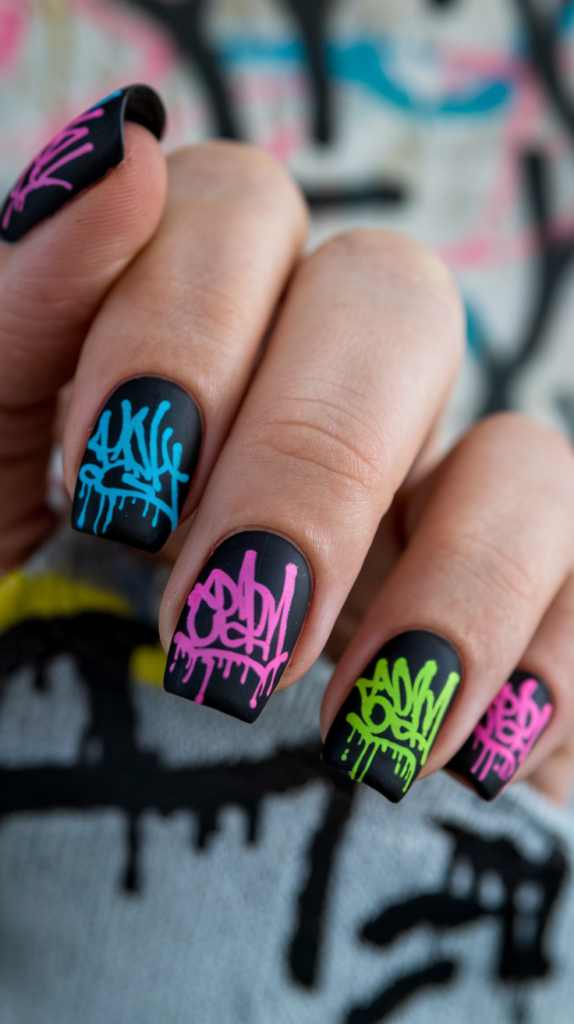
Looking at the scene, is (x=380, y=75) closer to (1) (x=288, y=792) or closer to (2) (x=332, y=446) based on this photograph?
Result: (2) (x=332, y=446)

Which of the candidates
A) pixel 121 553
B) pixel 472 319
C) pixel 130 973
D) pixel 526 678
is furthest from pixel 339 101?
pixel 130 973

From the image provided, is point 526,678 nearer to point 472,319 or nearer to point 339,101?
point 472,319

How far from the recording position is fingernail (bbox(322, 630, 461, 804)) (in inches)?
18.2

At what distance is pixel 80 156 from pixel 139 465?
0.23m

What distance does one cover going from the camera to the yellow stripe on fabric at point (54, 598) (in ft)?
2.05

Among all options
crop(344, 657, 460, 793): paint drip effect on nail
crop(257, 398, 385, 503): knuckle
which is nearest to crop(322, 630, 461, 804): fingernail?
crop(344, 657, 460, 793): paint drip effect on nail

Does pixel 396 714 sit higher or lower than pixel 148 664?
higher

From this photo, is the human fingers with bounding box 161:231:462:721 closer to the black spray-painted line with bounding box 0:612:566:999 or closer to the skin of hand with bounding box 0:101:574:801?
the skin of hand with bounding box 0:101:574:801

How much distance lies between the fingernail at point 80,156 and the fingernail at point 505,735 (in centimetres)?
52

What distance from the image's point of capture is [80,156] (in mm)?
453

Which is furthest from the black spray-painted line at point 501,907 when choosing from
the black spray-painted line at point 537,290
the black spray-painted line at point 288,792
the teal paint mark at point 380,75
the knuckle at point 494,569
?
the teal paint mark at point 380,75

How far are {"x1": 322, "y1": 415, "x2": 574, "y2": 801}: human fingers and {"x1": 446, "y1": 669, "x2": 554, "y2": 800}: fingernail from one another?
10mm

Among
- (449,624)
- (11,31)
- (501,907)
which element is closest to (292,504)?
(449,624)

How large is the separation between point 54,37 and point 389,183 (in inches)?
28.1
